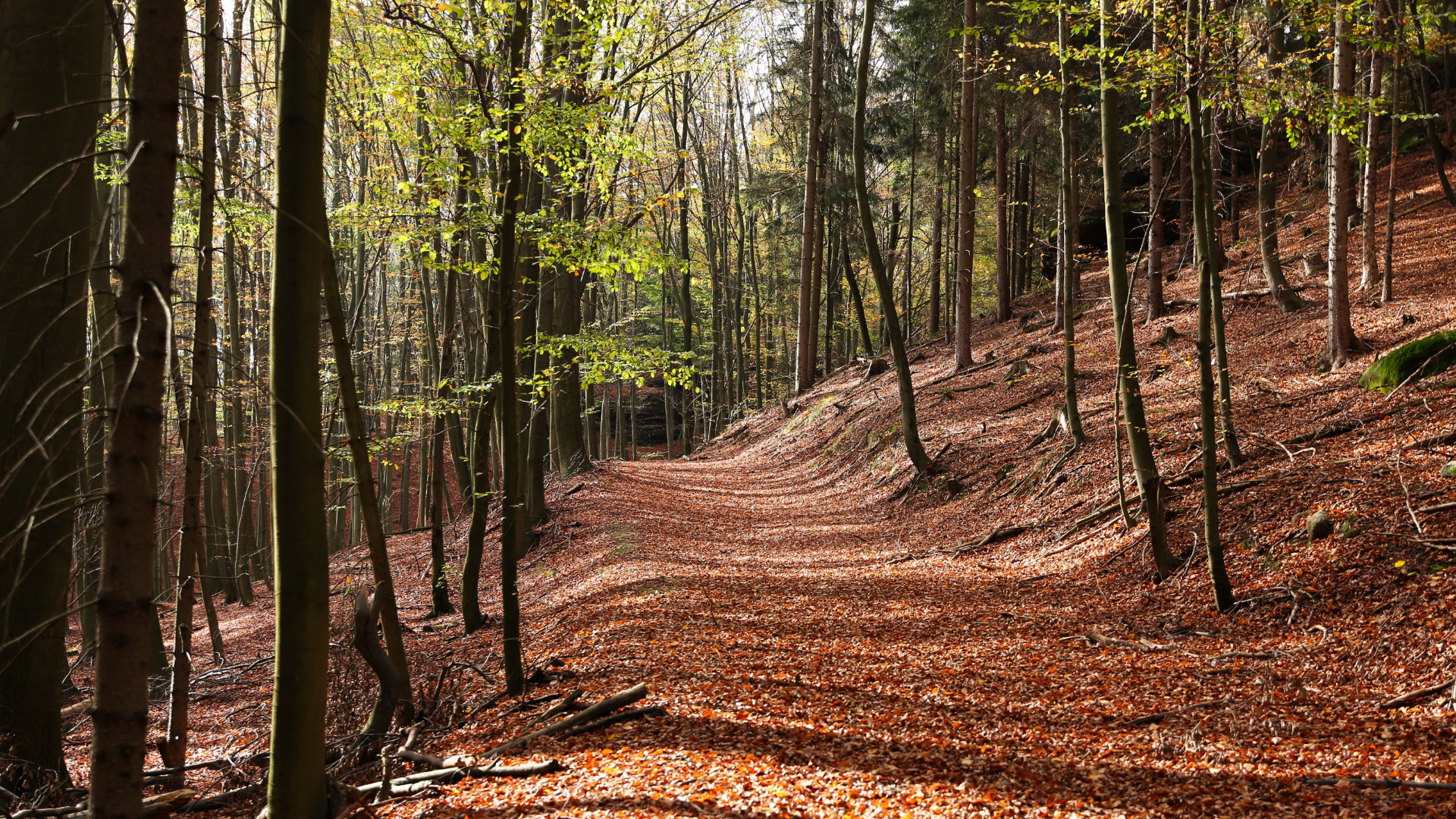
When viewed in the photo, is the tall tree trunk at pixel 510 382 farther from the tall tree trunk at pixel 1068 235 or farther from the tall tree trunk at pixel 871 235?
the tall tree trunk at pixel 871 235

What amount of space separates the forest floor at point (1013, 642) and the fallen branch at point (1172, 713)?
0.03m

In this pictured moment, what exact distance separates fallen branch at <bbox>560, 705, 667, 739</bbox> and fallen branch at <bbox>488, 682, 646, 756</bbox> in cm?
4

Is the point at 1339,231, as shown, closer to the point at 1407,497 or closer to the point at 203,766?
the point at 1407,497

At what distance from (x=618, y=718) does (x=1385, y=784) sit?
12.6ft

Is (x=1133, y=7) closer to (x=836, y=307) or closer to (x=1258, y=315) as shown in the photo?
(x=1258, y=315)

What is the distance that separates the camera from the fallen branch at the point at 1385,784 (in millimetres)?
3590

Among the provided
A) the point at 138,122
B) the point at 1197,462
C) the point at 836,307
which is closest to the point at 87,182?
the point at 138,122

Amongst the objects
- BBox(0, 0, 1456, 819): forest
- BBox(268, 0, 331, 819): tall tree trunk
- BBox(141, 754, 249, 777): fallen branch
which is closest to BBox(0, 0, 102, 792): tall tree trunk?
BBox(0, 0, 1456, 819): forest

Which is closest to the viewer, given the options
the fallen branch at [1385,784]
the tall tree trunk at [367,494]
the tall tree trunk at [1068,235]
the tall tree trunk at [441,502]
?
the fallen branch at [1385,784]

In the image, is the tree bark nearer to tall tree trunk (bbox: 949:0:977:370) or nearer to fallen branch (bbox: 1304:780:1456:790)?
tall tree trunk (bbox: 949:0:977:370)

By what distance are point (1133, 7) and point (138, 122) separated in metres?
7.10

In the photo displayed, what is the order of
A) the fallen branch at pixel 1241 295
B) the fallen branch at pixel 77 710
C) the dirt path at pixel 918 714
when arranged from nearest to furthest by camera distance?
the dirt path at pixel 918 714
the fallen branch at pixel 77 710
the fallen branch at pixel 1241 295

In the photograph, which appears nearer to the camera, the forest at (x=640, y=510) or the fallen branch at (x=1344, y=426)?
the forest at (x=640, y=510)

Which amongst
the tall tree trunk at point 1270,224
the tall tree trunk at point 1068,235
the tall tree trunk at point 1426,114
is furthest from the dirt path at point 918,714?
the tall tree trunk at point 1270,224
